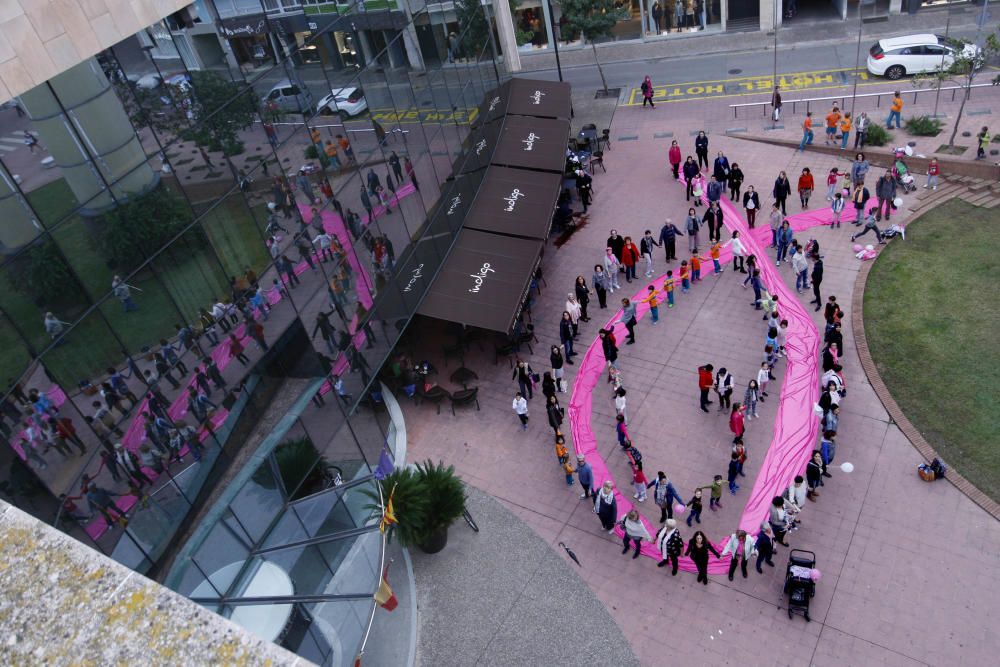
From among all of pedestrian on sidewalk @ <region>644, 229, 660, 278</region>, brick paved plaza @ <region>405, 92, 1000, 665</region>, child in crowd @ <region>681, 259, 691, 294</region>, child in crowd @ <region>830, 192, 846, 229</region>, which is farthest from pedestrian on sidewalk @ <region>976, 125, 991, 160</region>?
pedestrian on sidewalk @ <region>644, 229, 660, 278</region>

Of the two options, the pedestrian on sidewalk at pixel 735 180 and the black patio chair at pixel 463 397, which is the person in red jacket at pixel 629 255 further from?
the black patio chair at pixel 463 397

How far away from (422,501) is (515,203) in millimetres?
10435

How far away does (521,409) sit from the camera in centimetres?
1745

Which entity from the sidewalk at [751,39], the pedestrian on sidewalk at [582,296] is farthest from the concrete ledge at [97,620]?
the sidewalk at [751,39]

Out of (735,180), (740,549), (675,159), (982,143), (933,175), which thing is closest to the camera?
(740,549)

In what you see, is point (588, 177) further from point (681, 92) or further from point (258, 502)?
point (258, 502)

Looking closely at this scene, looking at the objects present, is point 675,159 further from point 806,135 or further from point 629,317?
point 629,317

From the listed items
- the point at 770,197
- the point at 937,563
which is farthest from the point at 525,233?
the point at 937,563

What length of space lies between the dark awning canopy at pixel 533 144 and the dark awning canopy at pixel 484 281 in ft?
12.1

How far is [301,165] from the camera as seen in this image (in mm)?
16859

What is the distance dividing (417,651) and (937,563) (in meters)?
9.46

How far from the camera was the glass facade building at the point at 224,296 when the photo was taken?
38.1 feet

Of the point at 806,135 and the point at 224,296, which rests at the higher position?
the point at 224,296

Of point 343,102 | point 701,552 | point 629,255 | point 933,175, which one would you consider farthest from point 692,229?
point 701,552
